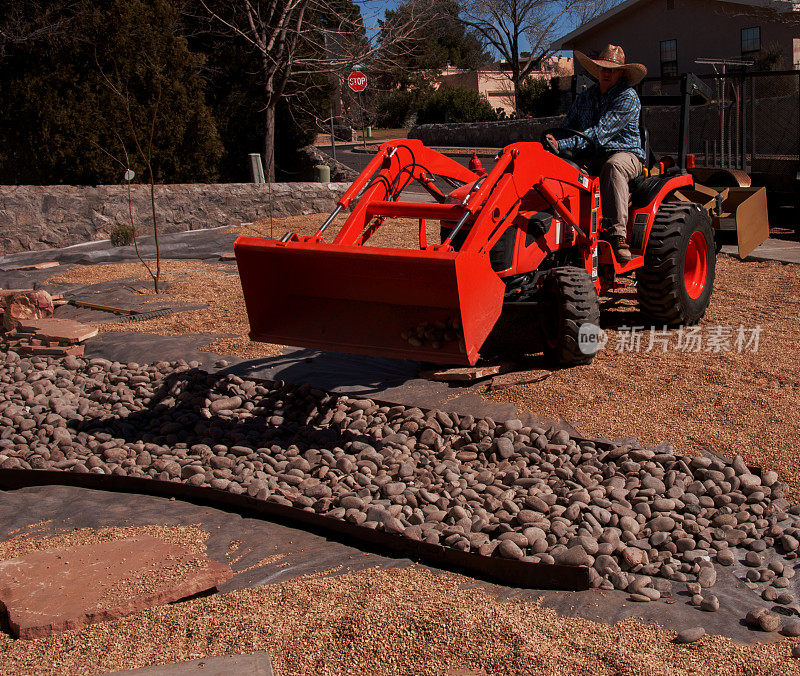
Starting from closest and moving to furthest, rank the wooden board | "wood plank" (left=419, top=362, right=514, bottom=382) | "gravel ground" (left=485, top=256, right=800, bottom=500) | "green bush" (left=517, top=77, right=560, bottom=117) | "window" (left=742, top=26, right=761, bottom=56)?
"gravel ground" (left=485, top=256, right=800, bottom=500)
"wood plank" (left=419, top=362, right=514, bottom=382)
the wooden board
"window" (left=742, top=26, right=761, bottom=56)
"green bush" (left=517, top=77, right=560, bottom=117)

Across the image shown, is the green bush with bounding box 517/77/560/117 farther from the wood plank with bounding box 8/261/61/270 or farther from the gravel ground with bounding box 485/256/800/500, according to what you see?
the gravel ground with bounding box 485/256/800/500

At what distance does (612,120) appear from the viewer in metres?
6.21

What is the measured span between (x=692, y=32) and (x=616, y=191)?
2034 centimetres

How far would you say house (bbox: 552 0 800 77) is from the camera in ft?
69.3

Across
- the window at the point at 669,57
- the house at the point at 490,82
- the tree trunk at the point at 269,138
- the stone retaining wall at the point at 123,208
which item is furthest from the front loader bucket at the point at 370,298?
the house at the point at 490,82

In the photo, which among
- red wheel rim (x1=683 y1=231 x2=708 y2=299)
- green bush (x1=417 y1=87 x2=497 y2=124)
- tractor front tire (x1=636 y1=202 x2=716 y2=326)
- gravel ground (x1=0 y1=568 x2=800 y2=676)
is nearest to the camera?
gravel ground (x1=0 y1=568 x2=800 y2=676)

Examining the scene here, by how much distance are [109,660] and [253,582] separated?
775mm

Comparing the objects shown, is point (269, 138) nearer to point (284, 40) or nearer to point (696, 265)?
point (284, 40)

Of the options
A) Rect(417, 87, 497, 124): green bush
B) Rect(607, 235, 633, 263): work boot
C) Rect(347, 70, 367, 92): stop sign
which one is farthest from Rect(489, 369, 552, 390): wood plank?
Rect(417, 87, 497, 124): green bush

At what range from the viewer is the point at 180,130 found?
48.4ft

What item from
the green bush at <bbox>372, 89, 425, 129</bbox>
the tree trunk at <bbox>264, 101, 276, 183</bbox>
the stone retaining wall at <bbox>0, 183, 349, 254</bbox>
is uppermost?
the green bush at <bbox>372, 89, 425, 129</bbox>

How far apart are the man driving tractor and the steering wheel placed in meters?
0.02

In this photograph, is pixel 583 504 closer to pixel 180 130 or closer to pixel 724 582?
pixel 724 582

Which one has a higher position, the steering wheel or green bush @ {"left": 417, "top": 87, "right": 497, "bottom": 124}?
green bush @ {"left": 417, "top": 87, "right": 497, "bottom": 124}
